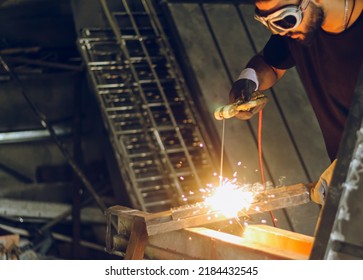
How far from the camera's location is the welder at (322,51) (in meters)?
2.76

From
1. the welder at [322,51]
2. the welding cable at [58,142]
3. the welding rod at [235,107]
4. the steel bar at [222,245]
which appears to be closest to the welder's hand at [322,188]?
the welder at [322,51]

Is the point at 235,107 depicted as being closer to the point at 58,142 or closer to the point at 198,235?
the point at 198,235

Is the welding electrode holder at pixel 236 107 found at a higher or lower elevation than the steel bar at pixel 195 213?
higher

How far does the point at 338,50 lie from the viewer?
9.41 ft

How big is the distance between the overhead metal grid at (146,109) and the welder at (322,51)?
1.87 meters

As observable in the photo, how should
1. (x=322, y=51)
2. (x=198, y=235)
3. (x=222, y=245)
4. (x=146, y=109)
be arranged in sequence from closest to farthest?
(x=222, y=245)
(x=198, y=235)
(x=322, y=51)
(x=146, y=109)

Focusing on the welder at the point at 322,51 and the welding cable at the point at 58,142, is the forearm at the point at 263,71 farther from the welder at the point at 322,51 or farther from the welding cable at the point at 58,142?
the welding cable at the point at 58,142

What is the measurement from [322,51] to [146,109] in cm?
244

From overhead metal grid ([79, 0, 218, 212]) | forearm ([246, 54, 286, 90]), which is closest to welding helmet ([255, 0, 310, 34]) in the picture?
forearm ([246, 54, 286, 90])

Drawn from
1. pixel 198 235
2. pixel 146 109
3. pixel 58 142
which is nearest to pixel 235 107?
pixel 198 235

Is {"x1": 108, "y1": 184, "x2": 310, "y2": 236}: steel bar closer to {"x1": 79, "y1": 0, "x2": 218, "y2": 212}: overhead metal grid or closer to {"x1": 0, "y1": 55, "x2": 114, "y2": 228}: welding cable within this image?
{"x1": 79, "y1": 0, "x2": 218, "y2": 212}: overhead metal grid

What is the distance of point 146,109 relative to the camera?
518 cm

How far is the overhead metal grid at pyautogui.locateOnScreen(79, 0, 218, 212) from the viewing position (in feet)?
16.3

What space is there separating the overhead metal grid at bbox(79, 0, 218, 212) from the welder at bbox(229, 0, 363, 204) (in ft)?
6.12
